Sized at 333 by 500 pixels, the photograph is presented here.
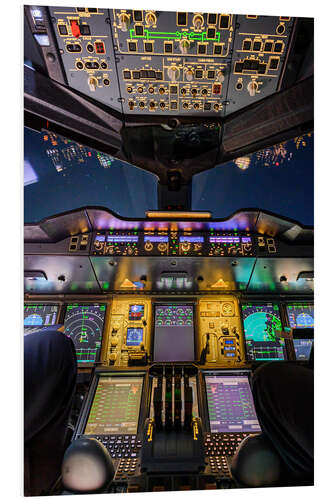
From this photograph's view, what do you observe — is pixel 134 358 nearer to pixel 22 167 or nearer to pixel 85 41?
pixel 22 167

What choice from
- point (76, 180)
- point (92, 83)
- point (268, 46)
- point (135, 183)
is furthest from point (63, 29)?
point (135, 183)

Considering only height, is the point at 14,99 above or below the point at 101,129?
below

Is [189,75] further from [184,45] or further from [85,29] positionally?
[85,29]

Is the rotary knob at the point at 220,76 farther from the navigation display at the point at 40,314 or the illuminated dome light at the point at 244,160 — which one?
the navigation display at the point at 40,314

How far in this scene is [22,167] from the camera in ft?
2.78

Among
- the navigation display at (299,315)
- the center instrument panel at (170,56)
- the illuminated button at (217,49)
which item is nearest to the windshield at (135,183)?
the center instrument panel at (170,56)

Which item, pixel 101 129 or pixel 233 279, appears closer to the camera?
pixel 101 129

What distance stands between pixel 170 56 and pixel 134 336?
73.6 inches

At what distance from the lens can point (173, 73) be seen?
1343mm

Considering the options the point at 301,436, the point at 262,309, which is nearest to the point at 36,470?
the point at 301,436

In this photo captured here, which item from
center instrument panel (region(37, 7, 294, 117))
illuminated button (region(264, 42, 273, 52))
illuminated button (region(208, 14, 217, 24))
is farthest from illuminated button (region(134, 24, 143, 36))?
illuminated button (region(264, 42, 273, 52))

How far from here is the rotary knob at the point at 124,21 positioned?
3.71ft
